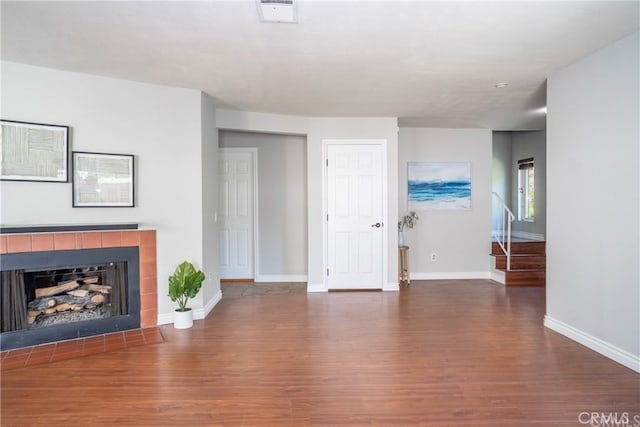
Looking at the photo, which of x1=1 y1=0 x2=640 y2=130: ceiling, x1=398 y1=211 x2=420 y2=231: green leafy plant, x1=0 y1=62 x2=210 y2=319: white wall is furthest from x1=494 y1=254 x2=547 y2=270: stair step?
x1=0 y1=62 x2=210 y2=319: white wall

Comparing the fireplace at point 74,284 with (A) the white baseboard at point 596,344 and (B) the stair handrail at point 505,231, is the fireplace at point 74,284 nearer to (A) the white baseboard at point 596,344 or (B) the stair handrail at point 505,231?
(A) the white baseboard at point 596,344

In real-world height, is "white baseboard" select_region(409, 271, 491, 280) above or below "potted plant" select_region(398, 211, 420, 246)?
Result: below

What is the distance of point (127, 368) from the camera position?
2.53 metres

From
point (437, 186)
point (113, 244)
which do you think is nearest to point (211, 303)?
point (113, 244)

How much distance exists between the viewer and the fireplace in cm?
287

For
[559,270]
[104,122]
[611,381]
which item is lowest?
[611,381]

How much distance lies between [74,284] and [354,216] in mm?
3262

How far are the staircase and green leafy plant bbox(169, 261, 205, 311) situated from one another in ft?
14.0

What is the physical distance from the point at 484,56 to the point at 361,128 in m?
2.17

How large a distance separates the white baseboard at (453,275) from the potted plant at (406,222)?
0.59m

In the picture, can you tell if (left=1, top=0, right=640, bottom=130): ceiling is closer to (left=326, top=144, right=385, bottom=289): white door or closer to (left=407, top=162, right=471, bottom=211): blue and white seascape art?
(left=326, top=144, right=385, bottom=289): white door

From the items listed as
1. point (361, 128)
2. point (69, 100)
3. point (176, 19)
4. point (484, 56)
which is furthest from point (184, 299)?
point (484, 56)

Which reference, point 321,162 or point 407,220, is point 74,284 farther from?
point 407,220

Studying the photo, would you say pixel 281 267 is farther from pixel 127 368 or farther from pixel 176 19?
pixel 176 19
